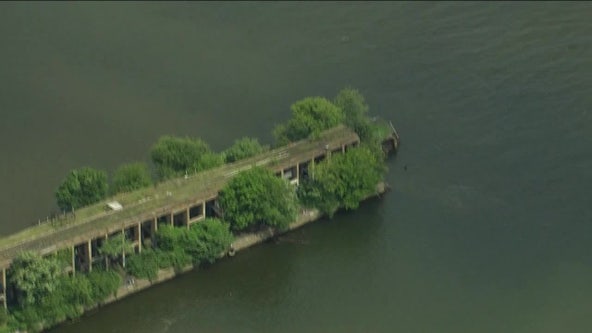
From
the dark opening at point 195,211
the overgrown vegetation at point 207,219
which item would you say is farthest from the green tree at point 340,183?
A: the dark opening at point 195,211

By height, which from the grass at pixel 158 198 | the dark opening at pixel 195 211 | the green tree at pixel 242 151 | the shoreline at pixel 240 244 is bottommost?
the shoreline at pixel 240 244

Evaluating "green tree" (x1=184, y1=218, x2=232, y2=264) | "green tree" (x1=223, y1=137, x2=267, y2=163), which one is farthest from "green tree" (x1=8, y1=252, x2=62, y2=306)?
"green tree" (x1=223, y1=137, x2=267, y2=163)

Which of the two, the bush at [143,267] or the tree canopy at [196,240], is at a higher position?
the tree canopy at [196,240]

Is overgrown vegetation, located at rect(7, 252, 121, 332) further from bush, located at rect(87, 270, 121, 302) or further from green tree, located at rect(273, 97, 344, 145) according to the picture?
green tree, located at rect(273, 97, 344, 145)

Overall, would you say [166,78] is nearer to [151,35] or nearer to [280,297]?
→ [151,35]

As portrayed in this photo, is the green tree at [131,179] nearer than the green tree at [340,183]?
Yes

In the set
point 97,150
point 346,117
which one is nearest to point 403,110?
point 346,117

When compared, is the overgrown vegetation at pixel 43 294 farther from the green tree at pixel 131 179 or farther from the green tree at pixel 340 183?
the green tree at pixel 340 183
